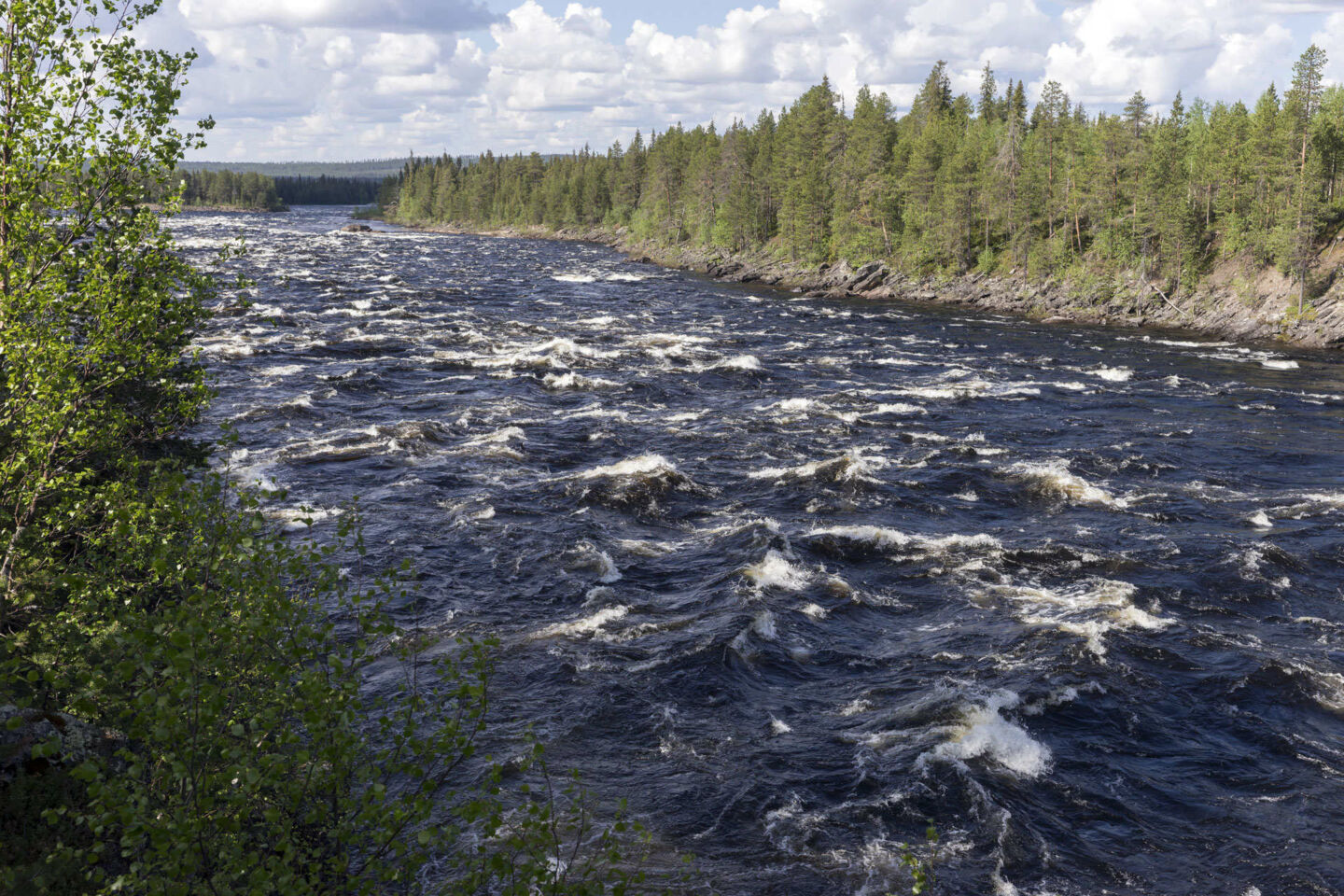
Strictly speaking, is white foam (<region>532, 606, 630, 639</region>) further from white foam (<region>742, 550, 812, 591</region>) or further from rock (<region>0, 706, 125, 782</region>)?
rock (<region>0, 706, 125, 782</region>)

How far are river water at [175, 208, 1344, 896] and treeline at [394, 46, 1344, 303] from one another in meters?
30.3

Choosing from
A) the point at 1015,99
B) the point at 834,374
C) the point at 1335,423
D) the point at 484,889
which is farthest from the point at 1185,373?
the point at 1015,99

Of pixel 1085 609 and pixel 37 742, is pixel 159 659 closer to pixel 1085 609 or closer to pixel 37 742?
pixel 37 742

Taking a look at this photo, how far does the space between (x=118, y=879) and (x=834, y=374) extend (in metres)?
52.4

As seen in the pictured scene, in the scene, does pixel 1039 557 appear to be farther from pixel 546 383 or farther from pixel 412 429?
pixel 546 383

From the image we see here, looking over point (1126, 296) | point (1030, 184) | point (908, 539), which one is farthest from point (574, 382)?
point (1030, 184)

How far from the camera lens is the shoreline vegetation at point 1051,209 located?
249 ft

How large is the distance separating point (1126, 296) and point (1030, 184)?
1941 cm

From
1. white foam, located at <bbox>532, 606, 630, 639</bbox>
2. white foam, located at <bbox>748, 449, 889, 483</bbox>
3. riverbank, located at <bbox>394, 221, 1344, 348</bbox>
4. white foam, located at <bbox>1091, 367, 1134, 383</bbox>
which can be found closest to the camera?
white foam, located at <bbox>532, 606, 630, 639</bbox>

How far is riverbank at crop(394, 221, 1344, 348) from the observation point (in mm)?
70688

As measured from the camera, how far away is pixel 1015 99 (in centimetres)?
14150

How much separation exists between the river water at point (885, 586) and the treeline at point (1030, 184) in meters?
30.3

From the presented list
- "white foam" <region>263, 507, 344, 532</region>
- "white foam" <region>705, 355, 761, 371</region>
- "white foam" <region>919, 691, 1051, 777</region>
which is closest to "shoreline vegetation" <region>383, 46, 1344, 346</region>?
"white foam" <region>705, 355, 761, 371</region>

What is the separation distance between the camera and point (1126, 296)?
8319 cm
